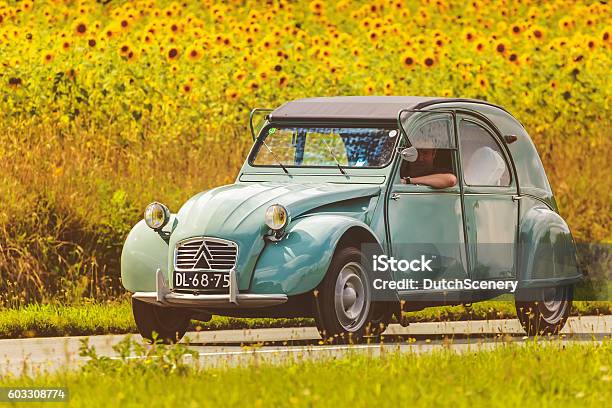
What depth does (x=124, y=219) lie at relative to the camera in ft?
53.5

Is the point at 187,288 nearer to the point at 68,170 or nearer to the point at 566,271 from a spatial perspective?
the point at 566,271

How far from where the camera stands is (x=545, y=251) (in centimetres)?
1399

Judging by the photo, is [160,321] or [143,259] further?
[160,321]

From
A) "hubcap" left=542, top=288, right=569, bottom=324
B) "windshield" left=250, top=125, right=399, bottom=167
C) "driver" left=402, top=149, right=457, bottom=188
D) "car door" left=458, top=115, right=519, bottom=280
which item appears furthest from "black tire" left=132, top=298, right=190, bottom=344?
"hubcap" left=542, top=288, right=569, bottom=324

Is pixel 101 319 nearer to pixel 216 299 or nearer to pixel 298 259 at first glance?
pixel 216 299

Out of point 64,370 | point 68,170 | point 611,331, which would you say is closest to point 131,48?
point 68,170

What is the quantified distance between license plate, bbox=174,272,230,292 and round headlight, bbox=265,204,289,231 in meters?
0.49

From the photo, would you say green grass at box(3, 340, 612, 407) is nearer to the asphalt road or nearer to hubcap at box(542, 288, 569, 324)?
the asphalt road

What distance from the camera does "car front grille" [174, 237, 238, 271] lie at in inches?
468

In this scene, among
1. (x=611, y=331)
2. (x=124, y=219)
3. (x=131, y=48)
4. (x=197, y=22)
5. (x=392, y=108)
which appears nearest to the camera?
(x=392, y=108)

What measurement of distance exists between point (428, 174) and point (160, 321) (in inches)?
99.5

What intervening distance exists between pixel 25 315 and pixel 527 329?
434 centimetres

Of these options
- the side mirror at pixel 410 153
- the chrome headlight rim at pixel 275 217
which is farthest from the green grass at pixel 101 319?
the chrome headlight rim at pixel 275 217

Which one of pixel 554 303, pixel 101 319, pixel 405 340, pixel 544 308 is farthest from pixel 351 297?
pixel 554 303
